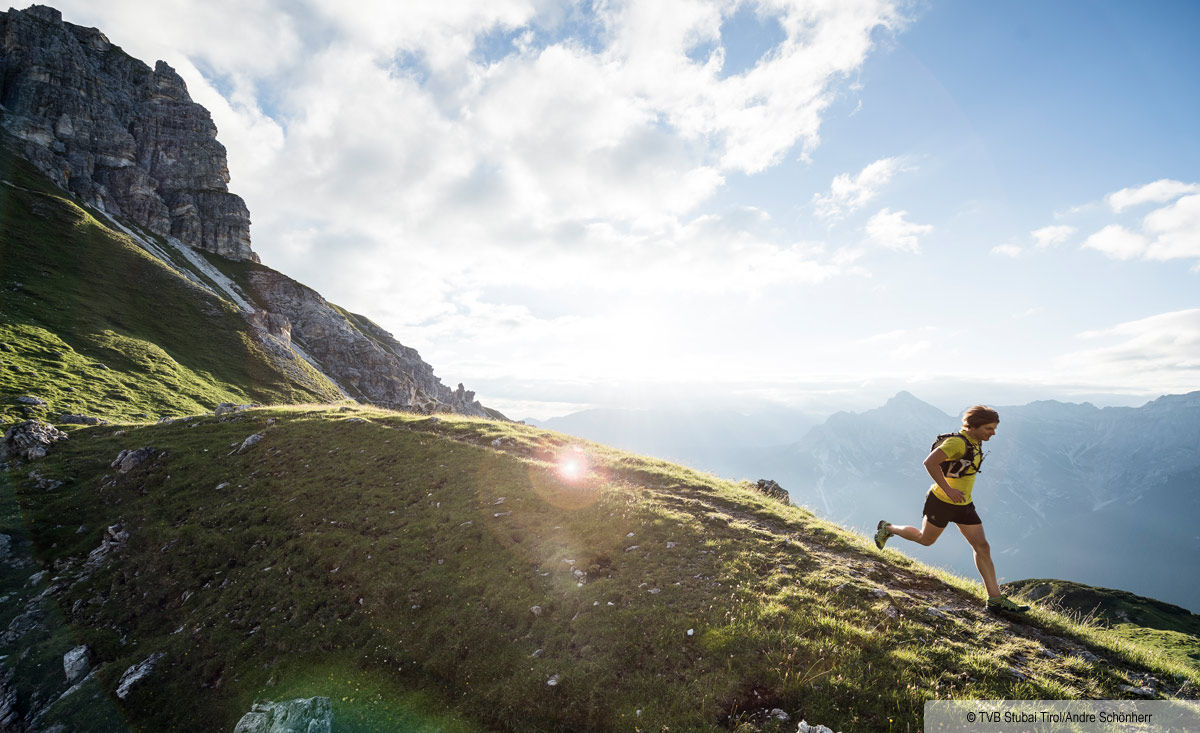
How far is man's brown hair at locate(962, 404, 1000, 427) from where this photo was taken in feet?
35.8

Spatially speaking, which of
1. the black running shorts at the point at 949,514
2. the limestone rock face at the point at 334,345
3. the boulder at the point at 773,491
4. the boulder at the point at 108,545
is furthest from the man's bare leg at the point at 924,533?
the limestone rock face at the point at 334,345

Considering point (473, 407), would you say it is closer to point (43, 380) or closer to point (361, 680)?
point (43, 380)

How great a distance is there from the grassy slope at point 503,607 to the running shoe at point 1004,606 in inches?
14.7

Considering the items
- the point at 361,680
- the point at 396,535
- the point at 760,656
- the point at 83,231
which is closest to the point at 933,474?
the point at 760,656

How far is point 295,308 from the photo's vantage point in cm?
10481

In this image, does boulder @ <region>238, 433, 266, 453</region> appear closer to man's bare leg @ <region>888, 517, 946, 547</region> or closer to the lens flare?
the lens flare

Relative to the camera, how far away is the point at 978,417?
1098 centimetres

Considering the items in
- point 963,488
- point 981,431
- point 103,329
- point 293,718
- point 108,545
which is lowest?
point 293,718

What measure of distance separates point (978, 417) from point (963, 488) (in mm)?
1863

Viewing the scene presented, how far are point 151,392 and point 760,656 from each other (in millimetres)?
59406

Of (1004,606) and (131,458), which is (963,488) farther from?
(131,458)

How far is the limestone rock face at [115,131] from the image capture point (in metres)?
95.1

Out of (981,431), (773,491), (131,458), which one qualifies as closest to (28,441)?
(131,458)

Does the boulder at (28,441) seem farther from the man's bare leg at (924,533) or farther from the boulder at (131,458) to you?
the man's bare leg at (924,533)
